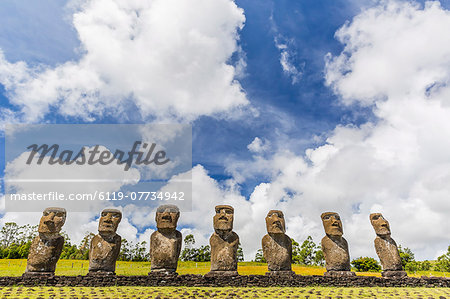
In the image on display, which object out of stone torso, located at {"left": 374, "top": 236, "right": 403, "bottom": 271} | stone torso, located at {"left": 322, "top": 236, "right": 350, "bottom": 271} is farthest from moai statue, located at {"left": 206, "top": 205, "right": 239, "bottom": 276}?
stone torso, located at {"left": 374, "top": 236, "right": 403, "bottom": 271}

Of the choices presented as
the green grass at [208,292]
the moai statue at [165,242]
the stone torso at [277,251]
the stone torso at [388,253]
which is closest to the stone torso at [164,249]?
the moai statue at [165,242]

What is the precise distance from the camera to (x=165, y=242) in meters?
15.4

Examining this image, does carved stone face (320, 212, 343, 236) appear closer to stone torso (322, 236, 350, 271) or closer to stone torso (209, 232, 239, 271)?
stone torso (322, 236, 350, 271)

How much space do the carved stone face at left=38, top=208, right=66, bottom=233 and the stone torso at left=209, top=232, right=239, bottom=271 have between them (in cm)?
692

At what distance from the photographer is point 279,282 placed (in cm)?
1528

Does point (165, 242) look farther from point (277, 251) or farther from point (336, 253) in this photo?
point (336, 253)

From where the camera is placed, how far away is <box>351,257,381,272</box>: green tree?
45250mm

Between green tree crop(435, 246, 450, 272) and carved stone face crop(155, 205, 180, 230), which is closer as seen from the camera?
carved stone face crop(155, 205, 180, 230)

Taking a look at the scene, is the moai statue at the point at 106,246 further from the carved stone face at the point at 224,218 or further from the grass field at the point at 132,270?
the grass field at the point at 132,270

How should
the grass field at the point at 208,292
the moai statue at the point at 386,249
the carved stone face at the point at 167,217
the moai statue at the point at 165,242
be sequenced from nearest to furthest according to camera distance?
the grass field at the point at 208,292
the moai statue at the point at 165,242
the carved stone face at the point at 167,217
the moai statue at the point at 386,249

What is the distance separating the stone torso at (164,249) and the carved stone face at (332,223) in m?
7.76

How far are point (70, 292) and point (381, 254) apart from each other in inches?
596

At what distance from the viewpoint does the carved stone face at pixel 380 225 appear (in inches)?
720

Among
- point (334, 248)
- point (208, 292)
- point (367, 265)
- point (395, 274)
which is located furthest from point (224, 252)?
point (367, 265)
